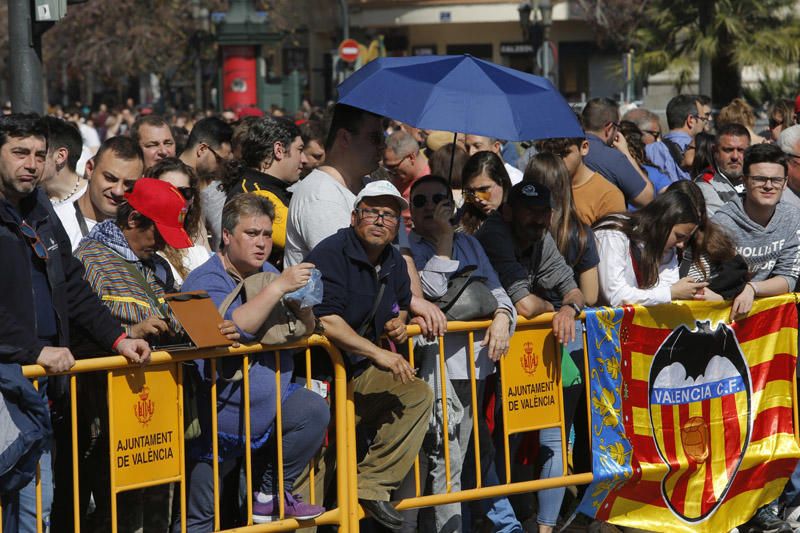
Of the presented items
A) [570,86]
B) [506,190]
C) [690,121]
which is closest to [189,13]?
[570,86]

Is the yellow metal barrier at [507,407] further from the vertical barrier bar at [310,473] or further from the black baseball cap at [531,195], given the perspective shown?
the black baseball cap at [531,195]

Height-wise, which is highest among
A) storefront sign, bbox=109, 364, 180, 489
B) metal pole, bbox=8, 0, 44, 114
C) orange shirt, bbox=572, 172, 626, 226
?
metal pole, bbox=8, 0, 44, 114

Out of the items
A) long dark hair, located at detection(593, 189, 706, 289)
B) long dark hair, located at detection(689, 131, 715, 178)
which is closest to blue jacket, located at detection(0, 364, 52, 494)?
long dark hair, located at detection(593, 189, 706, 289)

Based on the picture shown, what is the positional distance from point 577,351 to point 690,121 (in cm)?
534

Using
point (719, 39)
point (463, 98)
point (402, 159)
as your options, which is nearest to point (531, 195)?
point (463, 98)

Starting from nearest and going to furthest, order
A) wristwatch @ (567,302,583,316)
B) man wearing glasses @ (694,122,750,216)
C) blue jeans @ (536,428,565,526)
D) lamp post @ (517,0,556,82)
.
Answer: wristwatch @ (567,302,583,316)
blue jeans @ (536,428,565,526)
man wearing glasses @ (694,122,750,216)
lamp post @ (517,0,556,82)

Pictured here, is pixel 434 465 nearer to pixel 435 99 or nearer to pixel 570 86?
pixel 435 99

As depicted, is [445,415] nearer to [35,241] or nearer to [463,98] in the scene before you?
[463,98]

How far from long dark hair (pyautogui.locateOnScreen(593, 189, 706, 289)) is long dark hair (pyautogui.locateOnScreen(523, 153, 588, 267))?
29 cm

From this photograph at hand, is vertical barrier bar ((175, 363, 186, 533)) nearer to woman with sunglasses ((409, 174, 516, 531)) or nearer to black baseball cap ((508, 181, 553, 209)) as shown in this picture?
woman with sunglasses ((409, 174, 516, 531))

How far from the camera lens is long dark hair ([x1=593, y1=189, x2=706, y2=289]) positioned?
21.6 feet

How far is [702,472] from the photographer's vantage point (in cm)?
676

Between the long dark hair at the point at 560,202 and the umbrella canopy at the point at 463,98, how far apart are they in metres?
0.48

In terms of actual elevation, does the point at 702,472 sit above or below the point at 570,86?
below
